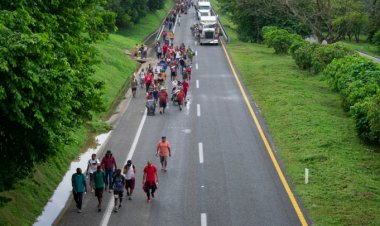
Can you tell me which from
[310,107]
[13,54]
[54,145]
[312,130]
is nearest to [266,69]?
[310,107]

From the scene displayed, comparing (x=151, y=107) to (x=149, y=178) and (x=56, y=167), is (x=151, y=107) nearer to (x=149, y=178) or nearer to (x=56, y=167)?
(x=56, y=167)

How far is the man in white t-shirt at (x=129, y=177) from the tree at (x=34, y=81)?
240 centimetres

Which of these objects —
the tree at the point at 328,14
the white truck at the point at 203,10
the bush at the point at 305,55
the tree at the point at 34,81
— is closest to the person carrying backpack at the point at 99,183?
the tree at the point at 34,81

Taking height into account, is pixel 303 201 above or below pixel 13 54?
below

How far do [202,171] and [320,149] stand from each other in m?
4.82

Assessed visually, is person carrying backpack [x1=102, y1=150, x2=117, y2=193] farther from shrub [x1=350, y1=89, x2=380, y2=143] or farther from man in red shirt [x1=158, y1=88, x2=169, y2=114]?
man in red shirt [x1=158, y1=88, x2=169, y2=114]

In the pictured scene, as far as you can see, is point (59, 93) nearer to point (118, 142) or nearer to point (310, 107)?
point (118, 142)

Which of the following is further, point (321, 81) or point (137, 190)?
point (321, 81)

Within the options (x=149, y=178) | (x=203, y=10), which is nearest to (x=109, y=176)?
(x=149, y=178)

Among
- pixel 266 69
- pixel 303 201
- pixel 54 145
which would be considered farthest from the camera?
pixel 266 69

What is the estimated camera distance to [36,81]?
32.8 ft

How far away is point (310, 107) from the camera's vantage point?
1124 inches

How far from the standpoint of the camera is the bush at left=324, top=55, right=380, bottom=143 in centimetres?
2117

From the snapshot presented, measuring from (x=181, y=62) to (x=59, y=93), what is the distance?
27.4 metres
